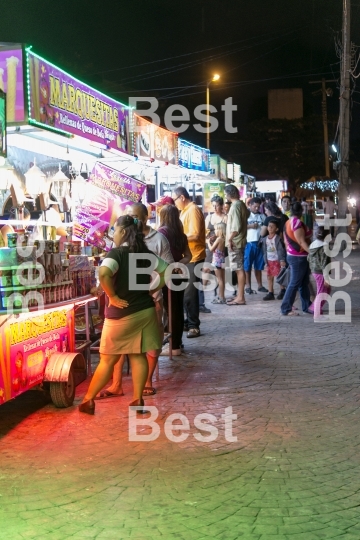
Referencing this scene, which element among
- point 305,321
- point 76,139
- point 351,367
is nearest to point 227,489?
point 351,367

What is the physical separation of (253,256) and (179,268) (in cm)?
637

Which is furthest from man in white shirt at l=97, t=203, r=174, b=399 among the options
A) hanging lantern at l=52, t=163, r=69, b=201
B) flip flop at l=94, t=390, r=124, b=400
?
hanging lantern at l=52, t=163, r=69, b=201

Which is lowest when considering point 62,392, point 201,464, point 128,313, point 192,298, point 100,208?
point 201,464

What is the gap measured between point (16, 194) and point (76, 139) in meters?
1.15

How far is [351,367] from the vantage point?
7562 mm

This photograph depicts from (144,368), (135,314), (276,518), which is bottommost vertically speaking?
(276,518)

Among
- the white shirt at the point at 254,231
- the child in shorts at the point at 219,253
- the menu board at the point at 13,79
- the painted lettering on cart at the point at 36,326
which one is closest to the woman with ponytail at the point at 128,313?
the painted lettering on cart at the point at 36,326

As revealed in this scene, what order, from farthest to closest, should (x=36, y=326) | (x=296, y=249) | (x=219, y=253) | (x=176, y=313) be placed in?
(x=219, y=253)
(x=296, y=249)
(x=176, y=313)
(x=36, y=326)

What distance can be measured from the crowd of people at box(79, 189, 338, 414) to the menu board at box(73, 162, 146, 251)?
581mm

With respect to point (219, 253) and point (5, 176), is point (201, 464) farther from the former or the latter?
point (219, 253)

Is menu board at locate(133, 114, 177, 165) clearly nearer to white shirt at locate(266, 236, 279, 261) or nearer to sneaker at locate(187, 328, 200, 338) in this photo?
white shirt at locate(266, 236, 279, 261)

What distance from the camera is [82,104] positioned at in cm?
768

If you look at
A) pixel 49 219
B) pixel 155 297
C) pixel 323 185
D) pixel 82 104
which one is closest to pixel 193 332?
pixel 155 297

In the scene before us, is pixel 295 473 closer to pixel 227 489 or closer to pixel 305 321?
pixel 227 489
